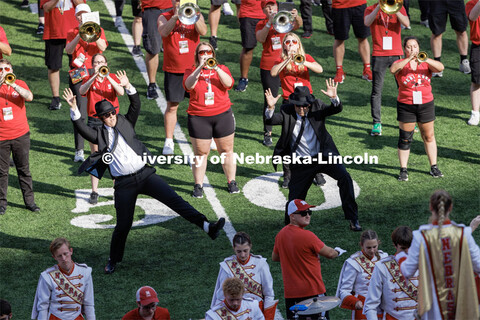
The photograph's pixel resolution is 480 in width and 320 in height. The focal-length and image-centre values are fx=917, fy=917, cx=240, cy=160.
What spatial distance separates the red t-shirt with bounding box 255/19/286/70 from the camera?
40.4 ft

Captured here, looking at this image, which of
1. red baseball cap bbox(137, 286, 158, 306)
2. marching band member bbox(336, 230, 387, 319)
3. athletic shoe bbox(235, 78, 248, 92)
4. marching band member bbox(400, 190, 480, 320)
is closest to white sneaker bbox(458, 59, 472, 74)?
athletic shoe bbox(235, 78, 248, 92)

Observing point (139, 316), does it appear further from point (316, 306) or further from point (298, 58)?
point (298, 58)

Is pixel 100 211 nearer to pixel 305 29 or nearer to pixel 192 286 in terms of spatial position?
pixel 192 286

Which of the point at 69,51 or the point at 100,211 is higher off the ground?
the point at 69,51

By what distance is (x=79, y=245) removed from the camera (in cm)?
1045

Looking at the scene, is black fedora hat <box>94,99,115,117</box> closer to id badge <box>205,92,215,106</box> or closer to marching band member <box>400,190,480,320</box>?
id badge <box>205,92,215,106</box>

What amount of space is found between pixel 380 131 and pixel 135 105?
4474mm

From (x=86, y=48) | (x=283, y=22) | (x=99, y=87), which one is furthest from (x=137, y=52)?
(x=99, y=87)

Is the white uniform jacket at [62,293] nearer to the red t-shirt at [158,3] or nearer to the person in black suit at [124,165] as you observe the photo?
the person in black suit at [124,165]

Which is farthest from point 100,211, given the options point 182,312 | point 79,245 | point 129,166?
point 182,312

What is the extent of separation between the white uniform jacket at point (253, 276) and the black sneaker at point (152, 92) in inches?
258

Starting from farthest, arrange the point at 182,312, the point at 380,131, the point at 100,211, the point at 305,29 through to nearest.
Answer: the point at 305,29, the point at 380,131, the point at 100,211, the point at 182,312

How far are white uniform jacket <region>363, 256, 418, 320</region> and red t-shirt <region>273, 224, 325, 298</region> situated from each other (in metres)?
0.70

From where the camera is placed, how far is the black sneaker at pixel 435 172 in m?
11.6
